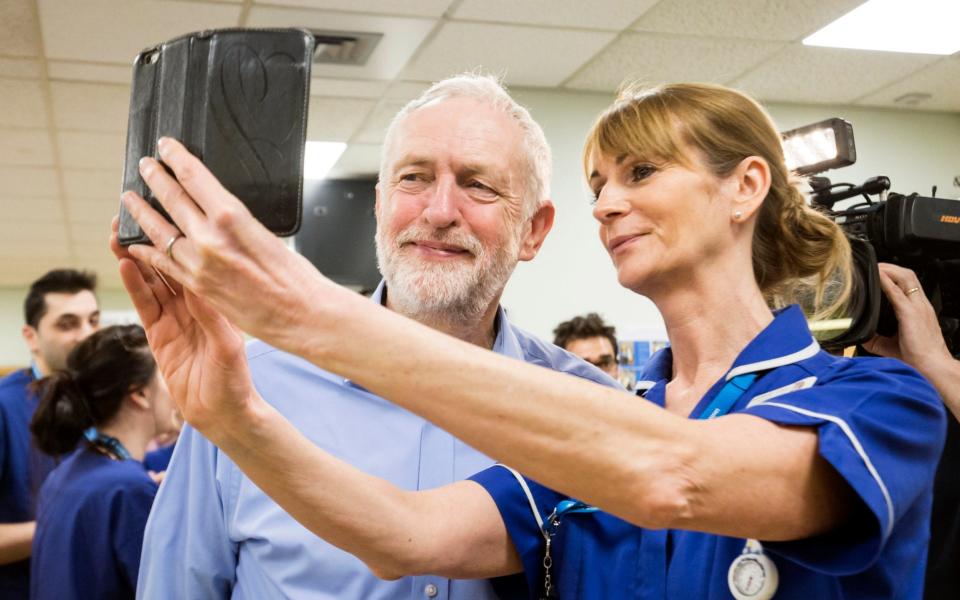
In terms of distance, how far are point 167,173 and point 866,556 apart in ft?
2.39

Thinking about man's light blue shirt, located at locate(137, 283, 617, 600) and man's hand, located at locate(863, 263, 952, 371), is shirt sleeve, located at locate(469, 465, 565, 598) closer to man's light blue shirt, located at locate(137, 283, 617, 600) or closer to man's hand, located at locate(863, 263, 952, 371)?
man's light blue shirt, located at locate(137, 283, 617, 600)

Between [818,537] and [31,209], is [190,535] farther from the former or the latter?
[31,209]

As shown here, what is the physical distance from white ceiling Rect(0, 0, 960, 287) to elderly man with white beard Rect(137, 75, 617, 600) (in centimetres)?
195

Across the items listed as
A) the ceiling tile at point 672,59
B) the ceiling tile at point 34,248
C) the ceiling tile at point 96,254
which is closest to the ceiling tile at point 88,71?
the ceiling tile at point 672,59

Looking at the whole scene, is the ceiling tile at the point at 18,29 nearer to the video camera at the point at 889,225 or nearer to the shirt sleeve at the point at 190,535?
the shirt sleeve at the point at 190,535

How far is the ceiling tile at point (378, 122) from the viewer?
15.2ft

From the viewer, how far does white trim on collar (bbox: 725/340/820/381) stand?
3.76ft

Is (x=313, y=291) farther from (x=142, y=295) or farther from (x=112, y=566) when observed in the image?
(x=112, y=566)

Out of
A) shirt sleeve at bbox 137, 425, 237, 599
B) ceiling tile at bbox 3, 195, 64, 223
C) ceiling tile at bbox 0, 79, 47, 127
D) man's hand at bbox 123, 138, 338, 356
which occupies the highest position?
ceiling tile at bbox 0, 79, 47, 127

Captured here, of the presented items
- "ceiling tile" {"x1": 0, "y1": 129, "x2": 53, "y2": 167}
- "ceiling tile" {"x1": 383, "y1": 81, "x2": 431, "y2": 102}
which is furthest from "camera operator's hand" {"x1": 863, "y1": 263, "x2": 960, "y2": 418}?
"ceiling tile" {"x1": 0, "y1": 129, "x2": 53, "y2": 167}

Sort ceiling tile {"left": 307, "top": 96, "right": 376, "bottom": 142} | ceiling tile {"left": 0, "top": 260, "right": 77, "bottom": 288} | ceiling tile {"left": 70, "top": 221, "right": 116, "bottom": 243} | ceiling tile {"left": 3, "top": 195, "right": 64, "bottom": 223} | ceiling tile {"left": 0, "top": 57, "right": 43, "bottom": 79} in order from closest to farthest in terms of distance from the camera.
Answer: ceiling tile {"left": 0, "top": 57, "right": 43, "bottom": 79}
ceiling tile {"left": 307, "top": 96, "right": 376, "bottom": 142}
ceiling tile {"left": 3, "top": 195, "right": 64, "bottom": 223}
ceiling tile {"left": 70, "top": 221, "right": 116, "bottom": 243}
ceiling tile {"left": 0, "top": 260, "right": 77, "bottom": 288}

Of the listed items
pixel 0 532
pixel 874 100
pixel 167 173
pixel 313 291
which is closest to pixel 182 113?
pixel 167 173

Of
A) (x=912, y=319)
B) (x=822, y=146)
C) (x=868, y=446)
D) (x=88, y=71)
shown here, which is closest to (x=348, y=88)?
(x=88, y=71)

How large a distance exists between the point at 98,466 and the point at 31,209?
5.62 m
